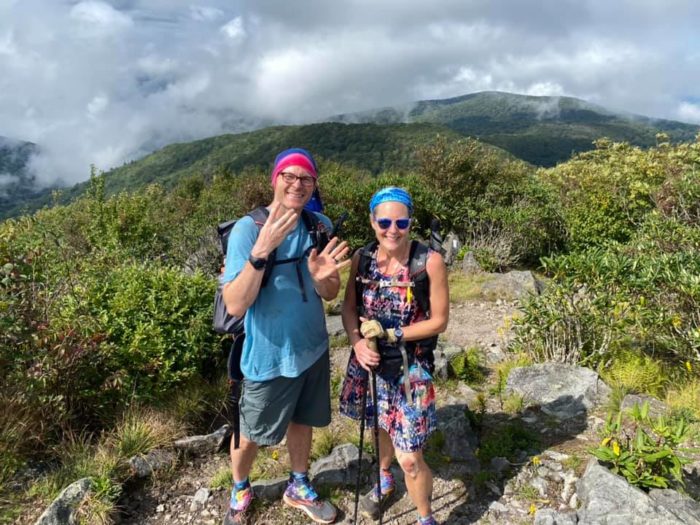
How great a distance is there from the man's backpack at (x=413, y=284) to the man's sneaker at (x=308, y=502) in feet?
3.43

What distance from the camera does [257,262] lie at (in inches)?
78.4

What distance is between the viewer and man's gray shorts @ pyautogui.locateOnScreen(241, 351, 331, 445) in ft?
7.96

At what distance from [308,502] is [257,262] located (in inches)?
70.4

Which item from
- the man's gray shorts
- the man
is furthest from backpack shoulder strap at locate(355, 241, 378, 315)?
the man's gray shorts

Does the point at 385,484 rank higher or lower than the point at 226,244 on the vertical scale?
lower

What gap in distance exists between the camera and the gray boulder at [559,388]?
3.77 m

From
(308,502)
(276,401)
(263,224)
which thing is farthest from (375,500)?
(263,224)

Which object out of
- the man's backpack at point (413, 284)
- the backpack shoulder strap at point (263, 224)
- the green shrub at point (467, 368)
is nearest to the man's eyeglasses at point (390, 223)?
the man's backpack at point (413, 284)

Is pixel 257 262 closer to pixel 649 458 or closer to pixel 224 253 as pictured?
pixel 224 253

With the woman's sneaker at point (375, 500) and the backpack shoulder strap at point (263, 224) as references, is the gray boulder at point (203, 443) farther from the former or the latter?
the backpack shoulder strap at point (263, 224)

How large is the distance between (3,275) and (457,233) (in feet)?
29.7

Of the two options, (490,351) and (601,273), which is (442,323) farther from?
(490,351)

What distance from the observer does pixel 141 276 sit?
429 cm

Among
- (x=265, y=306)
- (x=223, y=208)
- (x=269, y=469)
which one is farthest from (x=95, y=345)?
(x=223, y=208)
